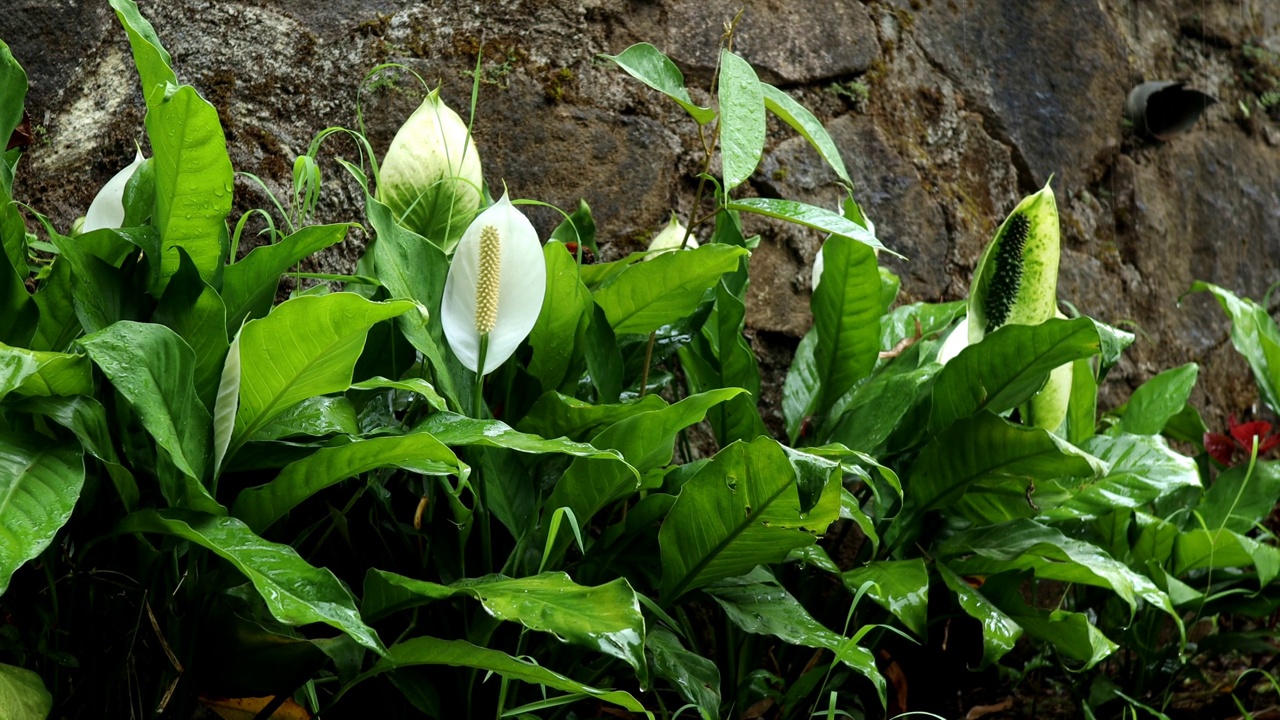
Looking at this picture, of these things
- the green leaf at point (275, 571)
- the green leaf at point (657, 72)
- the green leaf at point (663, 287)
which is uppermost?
the green leaf at point (657, 72)

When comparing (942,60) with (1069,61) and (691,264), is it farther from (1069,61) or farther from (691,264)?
(691,264)

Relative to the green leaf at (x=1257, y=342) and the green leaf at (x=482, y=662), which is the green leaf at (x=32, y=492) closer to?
the green leaf at (x=482, y=662)

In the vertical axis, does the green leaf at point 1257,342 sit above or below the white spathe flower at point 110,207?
below

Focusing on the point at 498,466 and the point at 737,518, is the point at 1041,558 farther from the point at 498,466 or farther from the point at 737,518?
the point at 498,466

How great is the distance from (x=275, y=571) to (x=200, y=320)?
0.21 metres

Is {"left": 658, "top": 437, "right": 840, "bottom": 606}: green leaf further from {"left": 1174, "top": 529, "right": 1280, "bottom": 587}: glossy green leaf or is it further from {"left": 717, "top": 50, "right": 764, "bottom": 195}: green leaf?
{"left": 1174, "top": 529, "right": 1280, "bottom": 587}: glossy green leaf

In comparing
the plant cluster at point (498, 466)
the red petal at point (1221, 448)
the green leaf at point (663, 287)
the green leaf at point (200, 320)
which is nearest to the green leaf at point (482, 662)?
the plant cluster at point (498, 466)

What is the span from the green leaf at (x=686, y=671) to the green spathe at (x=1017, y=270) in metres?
0.41

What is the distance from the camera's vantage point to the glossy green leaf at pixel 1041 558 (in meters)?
0.94

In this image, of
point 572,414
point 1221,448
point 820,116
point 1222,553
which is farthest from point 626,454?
point 1221,448

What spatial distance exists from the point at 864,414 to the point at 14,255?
28.7 inches

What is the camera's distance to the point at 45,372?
620 mm

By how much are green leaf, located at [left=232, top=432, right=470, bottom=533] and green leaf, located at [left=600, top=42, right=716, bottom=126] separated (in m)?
0.41

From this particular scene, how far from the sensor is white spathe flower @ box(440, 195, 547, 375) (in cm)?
77
